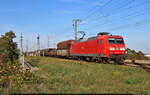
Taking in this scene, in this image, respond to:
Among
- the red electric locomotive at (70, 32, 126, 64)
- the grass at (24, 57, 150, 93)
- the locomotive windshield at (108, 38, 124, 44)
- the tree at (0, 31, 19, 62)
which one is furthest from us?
the locomotive windshield at (108, 38, 124, 44)

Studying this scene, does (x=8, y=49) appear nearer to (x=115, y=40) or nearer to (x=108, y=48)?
(x=108, y=48)

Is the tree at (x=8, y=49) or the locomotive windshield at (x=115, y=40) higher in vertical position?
the locomotive windshield at (x=115, y=40)

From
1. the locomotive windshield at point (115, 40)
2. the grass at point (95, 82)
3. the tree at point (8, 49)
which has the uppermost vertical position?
the locomotive windshield at point (115, 40)

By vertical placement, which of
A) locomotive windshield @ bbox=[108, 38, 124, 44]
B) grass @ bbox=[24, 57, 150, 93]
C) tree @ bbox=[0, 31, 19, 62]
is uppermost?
locomotive windshield @ bbox=[108, 38, 124, 44]

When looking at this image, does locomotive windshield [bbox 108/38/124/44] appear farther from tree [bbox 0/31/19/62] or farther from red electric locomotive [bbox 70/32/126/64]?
tree [bbox 0/31/19/62]

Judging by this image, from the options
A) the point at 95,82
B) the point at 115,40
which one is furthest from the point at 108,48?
the point at 95,82

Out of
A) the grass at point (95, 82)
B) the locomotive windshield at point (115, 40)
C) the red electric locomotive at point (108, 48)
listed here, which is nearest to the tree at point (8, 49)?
the grass at point (95, 82)

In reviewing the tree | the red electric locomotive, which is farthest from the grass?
the red electric locomotive

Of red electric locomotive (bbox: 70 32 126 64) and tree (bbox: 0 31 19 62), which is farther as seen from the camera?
red electric locomotive (bbox: 70 32 126 64)

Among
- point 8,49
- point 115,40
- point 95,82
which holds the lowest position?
point 95,82

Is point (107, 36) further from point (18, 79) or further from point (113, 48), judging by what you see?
point (18, 79)

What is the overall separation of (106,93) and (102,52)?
1288 cm

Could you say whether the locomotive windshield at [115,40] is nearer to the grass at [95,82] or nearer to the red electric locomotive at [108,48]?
the red electric locomotive at [108,48]

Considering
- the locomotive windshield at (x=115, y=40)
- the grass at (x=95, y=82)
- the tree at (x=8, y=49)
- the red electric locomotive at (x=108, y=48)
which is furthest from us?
the locomotive windshield at (x=115, y=40)
